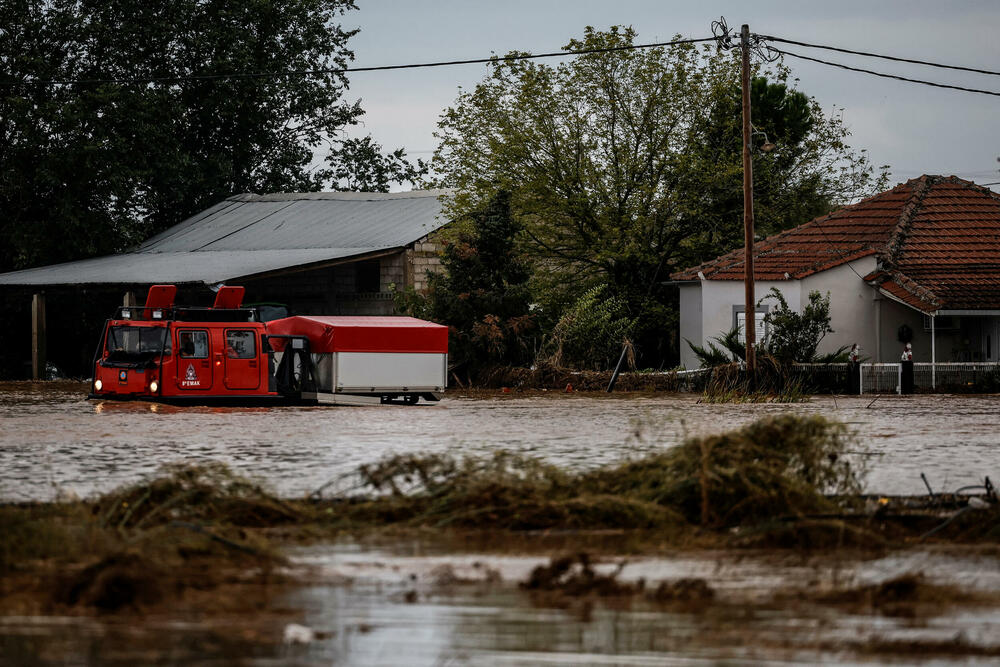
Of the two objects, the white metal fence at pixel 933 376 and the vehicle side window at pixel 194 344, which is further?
the white metal fence at pixel 933 376

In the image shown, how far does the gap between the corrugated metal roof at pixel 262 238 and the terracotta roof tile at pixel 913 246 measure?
35.8ft

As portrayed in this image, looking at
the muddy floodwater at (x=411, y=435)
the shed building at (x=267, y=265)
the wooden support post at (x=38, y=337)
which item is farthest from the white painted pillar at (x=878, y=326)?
the wooden support post at (x=38, y=337)

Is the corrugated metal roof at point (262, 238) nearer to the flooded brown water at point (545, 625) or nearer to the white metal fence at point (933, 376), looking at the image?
the white metal fence at point (933, 376)

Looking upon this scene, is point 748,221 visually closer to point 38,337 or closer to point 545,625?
point 38,337

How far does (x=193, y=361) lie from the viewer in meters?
30.8

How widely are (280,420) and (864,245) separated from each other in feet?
74.8

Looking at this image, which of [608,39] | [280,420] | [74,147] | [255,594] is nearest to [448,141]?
[608,39]

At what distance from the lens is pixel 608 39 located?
4669 centimetres

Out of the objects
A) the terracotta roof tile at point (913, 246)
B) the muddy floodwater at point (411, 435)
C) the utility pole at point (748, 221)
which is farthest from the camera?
the terracotta roof tile at point (913, 246)

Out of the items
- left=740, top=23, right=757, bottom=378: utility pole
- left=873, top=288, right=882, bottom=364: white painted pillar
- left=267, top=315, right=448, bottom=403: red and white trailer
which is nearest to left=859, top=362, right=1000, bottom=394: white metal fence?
left=873, top=288, right=882, bottom=364: white painted pillar

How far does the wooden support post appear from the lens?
1843 inches

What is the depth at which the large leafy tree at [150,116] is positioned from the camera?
53219 mm

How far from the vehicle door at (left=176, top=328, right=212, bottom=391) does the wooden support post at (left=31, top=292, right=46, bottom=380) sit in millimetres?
17634

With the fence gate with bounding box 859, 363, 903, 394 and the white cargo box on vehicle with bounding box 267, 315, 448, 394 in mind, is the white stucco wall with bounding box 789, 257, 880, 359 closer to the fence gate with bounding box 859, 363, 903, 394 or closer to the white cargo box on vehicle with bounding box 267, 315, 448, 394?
the fence gate with bounding box 859, 363, 903, 394
